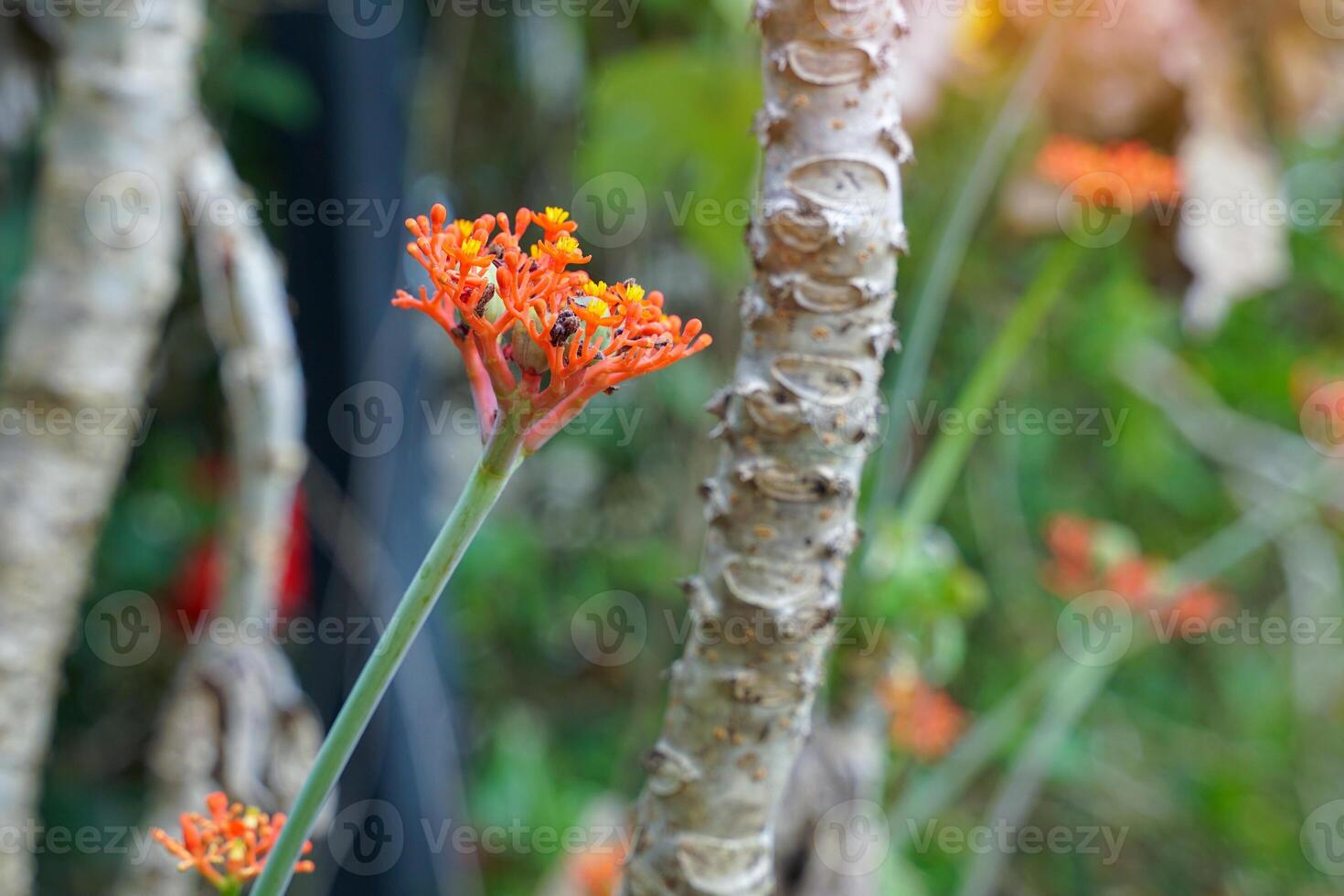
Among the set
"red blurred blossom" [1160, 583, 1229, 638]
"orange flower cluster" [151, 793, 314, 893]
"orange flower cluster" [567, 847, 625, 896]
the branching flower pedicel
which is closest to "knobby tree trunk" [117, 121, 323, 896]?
"orange flower cluster" [151, 793, 314, 893]

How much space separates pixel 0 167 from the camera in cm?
87

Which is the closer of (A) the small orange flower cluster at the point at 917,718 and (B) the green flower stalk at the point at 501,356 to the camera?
(B) the green flower stalk at the point at 501,356

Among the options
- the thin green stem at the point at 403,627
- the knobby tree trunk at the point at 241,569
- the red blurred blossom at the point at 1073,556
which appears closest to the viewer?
the thin green stem at the point at 403,627

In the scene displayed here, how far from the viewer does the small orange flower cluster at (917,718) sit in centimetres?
73

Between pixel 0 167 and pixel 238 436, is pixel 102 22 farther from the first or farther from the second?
pixel 0 167

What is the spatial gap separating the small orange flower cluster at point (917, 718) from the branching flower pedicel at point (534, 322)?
47 cm

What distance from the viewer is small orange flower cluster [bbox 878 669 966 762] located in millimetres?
730

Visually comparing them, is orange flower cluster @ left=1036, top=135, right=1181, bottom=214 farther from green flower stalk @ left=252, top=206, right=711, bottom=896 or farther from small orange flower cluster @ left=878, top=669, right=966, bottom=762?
green flower stalk @ left=252, top=206, right=711, bottom=896

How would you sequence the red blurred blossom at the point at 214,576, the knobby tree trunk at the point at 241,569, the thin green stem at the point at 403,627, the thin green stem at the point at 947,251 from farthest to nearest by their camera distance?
the red blurred blossom at the point at 214,576 < the thin green stem at the point at 947,251 < the knobby tree trunk at the point at 241,569 < the thin green stem at the point at 403,627

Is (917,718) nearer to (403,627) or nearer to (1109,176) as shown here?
(1109,176)

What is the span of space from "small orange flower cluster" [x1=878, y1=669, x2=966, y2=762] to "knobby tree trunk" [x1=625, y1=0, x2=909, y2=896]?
0.37 metres

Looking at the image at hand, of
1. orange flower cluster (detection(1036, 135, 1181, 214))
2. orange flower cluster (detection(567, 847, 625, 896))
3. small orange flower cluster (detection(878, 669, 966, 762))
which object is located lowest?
orange flower cluster (detection(567, 847, 625, 896))

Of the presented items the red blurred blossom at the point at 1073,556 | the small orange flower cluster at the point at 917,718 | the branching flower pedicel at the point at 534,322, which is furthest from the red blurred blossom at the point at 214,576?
the branching flower pedicel at the point at 534,322

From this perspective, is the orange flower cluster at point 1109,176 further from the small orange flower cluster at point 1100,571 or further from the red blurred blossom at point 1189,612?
the red blurred blossom at point 1189,612
